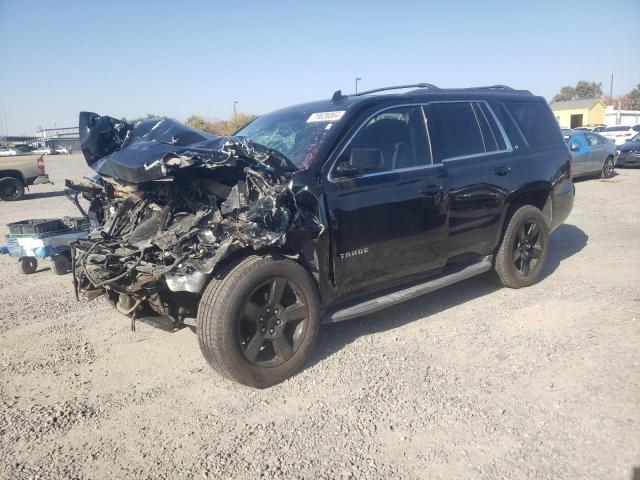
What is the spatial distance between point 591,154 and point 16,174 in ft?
58.0

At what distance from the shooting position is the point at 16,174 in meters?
15.9

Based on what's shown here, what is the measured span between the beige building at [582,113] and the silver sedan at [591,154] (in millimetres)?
38044

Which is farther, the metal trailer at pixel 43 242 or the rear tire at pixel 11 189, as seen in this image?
the rear tire at pixel 11 189

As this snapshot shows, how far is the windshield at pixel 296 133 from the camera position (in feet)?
13.0

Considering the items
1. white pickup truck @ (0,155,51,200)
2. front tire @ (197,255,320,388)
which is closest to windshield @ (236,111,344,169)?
front tire @ (197,255,320,388)

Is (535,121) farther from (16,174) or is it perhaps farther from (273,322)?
(16,174)

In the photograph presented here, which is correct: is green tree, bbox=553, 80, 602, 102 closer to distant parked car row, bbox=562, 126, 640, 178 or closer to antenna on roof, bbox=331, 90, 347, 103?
distant parked car row, bbox=562, 126, 640, 178

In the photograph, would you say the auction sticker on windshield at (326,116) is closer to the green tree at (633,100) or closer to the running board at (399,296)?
the running board at (399,296)

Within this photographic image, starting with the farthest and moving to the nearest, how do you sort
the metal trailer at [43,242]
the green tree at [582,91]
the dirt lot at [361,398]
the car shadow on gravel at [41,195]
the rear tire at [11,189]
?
the green tree at [582,91], the car shadow on gravel at [41,195], the rear tire at [11,189], the metal trailer at [43,242], the dirt lot at [361,398]

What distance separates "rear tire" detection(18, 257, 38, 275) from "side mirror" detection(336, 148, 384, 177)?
4782mm

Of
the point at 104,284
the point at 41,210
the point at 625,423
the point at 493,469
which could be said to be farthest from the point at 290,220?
the point at 41,210

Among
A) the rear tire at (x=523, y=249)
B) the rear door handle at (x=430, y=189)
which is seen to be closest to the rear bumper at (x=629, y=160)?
the rear tire at (x=523, y=249)

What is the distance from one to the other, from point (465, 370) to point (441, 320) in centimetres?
99

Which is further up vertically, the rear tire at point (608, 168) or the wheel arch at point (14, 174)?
the wheel arch at point (14, 174)
